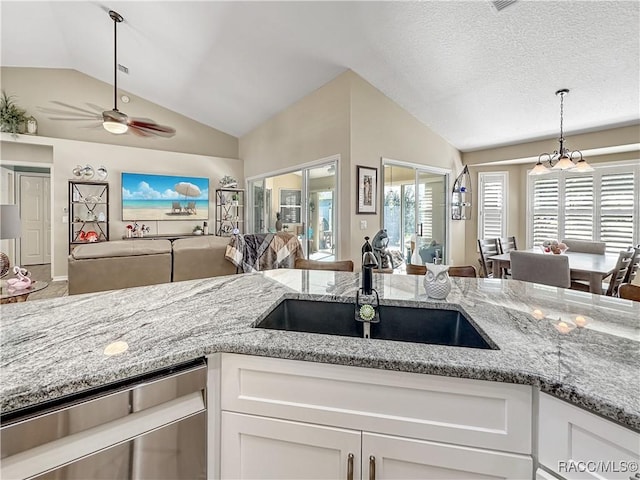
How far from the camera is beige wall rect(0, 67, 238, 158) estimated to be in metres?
5.64

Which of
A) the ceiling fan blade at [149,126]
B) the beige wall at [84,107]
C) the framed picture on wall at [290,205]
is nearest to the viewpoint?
the ceiling fan blade at [149,126]

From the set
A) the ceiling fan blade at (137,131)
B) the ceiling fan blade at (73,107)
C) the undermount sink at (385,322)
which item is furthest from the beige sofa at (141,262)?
the ceiling fan blade at (73,107)

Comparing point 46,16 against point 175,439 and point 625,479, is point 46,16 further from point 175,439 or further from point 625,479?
point 625,479

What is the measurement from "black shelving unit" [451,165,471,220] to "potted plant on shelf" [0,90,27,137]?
7.86 meters

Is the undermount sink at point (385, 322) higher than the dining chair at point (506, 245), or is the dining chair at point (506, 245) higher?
the dining chair at point (506, 245)

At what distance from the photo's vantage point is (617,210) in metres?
4.83

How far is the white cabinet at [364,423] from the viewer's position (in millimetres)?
796

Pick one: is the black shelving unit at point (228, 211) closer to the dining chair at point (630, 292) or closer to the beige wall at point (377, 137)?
the beige wall at point (377, 137)

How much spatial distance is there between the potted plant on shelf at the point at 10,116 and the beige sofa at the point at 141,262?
405 cm

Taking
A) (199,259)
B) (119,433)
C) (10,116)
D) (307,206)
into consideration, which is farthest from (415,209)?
(10,116)

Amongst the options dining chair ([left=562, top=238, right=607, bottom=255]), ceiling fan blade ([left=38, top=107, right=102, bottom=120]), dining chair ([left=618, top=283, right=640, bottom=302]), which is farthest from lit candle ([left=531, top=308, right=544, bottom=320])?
ceiling fan blade ([left=38, top=107, right=102, bottom=120])

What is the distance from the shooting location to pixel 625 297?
1.61 m

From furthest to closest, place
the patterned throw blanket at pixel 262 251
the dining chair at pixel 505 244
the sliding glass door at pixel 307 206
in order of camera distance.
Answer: the dining chair at pixel 505 244 < the sliding glass door at pixel 307 206 < the patterned throw blanket at pixel 262 251

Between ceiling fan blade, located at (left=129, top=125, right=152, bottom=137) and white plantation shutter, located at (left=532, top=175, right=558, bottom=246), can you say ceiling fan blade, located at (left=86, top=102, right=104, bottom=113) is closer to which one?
ceiling fan blade, located at (left=129, top=125, right=152, bottom=137)
